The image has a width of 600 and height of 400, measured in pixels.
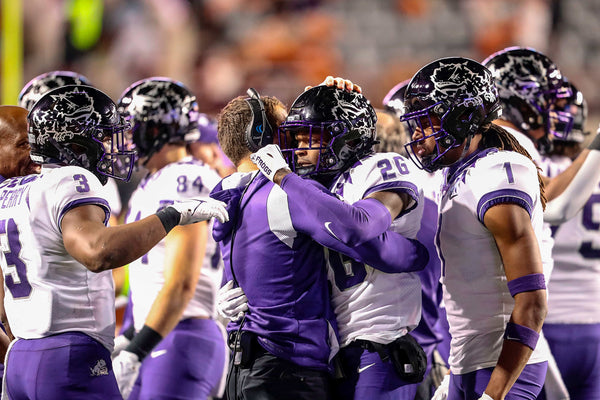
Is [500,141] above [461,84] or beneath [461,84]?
beneath

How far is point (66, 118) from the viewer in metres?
3.09

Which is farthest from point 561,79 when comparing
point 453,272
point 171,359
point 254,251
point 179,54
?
point 179,54

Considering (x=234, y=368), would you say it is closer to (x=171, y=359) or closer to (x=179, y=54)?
(x=171, y=359)

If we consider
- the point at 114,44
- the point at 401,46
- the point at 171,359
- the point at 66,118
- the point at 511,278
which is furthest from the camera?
the point at 401,46

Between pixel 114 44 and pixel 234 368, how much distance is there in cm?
983

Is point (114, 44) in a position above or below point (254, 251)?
above

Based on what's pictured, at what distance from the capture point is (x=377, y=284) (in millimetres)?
2980

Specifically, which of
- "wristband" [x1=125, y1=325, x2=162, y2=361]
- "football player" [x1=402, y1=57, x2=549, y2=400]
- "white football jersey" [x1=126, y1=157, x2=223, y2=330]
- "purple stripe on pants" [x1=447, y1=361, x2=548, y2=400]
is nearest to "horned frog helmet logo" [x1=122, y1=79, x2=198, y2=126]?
"white football jersey" [x1=126, y1=157, x2=223, y2=330]

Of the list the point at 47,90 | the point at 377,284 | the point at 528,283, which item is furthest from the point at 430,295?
the point at 47,90

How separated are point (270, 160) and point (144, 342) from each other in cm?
137

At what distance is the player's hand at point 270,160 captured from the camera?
290 centimetres

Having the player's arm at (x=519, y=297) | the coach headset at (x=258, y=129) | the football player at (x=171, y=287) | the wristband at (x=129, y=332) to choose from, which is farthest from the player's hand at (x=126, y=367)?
the player's arm at (x=519, y=297)

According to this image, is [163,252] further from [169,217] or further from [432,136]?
[432,136]

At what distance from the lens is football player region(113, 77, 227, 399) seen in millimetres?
3865
